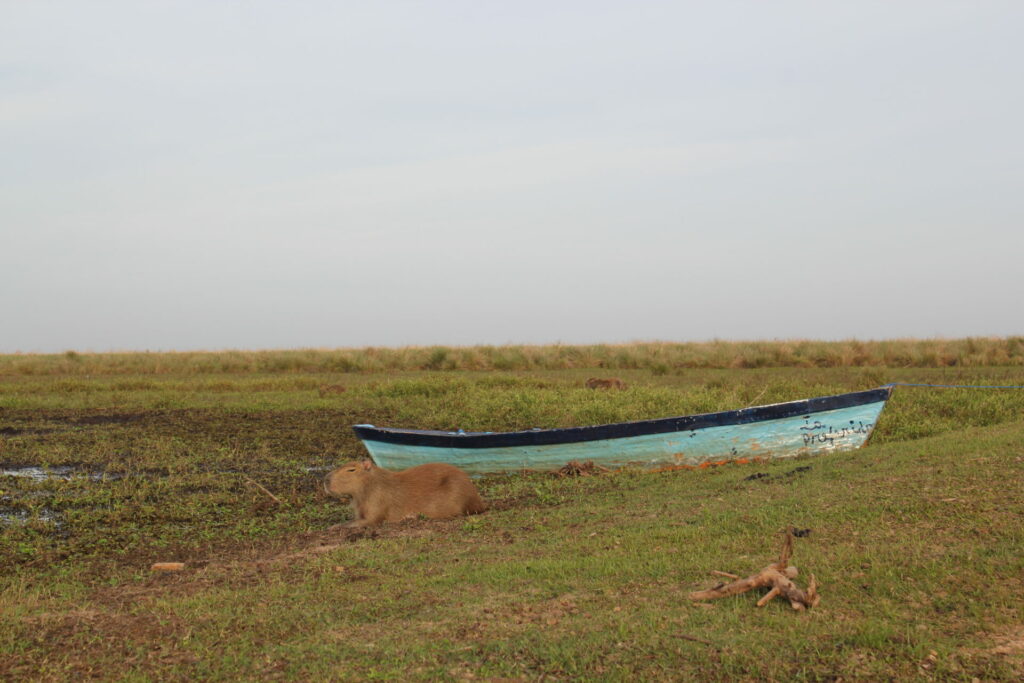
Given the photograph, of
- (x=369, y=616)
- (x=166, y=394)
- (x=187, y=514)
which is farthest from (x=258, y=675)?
(x=166, y=394)

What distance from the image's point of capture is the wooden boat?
9516 millimetres

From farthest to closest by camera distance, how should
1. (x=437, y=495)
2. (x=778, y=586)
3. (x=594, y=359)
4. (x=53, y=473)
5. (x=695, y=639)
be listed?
(x=594, y=359), (x=53, y=473), (x=437, y=495), (x=778, y=586), (x=695, y=639)

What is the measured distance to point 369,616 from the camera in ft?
15.7

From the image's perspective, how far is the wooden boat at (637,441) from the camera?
375 inches

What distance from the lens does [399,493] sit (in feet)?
25.2

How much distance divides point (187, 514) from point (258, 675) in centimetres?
461

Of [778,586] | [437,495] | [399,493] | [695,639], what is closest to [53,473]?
[399,493]

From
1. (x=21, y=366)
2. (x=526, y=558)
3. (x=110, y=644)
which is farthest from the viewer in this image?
(x=21, y=366)

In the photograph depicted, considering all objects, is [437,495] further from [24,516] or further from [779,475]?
[24,516]

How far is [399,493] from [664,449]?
3.39 metres

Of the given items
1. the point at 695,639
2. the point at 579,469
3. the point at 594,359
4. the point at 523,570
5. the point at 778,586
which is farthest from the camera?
the point at 594,359

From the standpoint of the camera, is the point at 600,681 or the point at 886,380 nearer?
the point at 600,681

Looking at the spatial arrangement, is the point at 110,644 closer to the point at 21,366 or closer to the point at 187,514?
the point at 187,514

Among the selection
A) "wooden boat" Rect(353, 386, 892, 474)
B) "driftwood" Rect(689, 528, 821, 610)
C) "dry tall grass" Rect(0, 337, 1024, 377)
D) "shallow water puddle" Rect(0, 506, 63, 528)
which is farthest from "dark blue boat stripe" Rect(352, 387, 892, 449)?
"dry tall grass" Rect(0, 337, 1024, 377)
